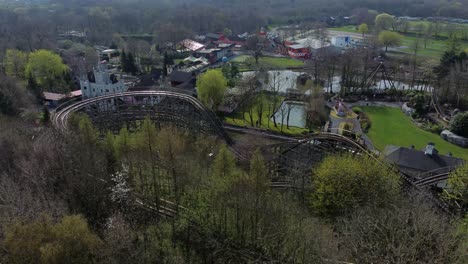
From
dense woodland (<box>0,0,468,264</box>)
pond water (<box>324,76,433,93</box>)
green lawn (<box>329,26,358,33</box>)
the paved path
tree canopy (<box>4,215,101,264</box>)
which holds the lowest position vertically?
the paved path

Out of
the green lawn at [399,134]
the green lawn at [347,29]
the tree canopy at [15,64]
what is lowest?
the green lawn at [399,134]

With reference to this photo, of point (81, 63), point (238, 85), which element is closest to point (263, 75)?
point (238, 85)

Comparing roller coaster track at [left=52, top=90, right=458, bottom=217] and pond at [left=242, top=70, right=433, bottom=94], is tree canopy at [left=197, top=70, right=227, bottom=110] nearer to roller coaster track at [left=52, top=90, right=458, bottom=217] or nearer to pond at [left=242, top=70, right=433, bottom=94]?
roller coaster track at [left=52, top=90, right=458, bottom=217]

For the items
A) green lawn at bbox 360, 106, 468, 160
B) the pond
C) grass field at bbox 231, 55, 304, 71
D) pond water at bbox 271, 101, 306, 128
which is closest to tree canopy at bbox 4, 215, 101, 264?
green lawn at bbox 360, 106, 468, 160

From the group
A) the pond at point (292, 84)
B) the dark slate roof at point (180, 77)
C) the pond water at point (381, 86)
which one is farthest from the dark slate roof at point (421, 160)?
the dark slate roof at point (180, 77)

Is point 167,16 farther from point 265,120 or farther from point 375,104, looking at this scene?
point 375,104

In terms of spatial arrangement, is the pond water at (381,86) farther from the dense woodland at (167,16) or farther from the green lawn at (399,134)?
the dense woodland at (167,16)
